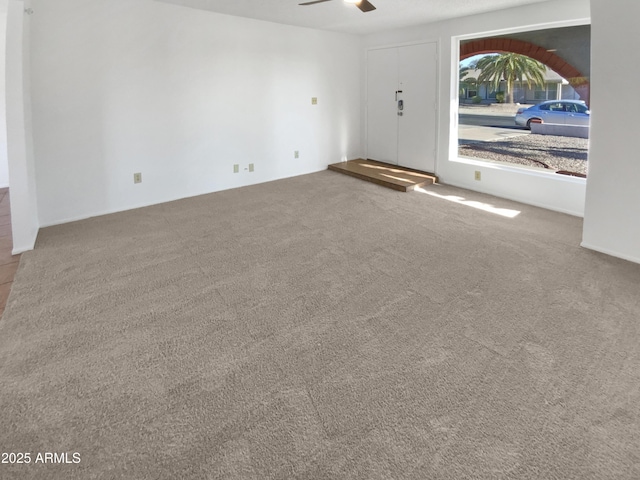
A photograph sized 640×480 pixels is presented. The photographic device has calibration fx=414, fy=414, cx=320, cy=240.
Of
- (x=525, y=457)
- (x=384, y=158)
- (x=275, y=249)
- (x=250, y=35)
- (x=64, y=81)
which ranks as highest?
(x=250, y=35)

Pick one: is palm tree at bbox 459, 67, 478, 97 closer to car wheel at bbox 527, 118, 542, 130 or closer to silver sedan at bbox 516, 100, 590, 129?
silver sedan at bbox 516, 100, 590, 129

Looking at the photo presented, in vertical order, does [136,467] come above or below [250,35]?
below

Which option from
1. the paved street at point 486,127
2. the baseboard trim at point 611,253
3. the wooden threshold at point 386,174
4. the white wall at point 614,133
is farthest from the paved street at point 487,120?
the baseboard trim at point 611,253

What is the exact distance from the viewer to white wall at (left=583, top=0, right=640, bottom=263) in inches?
126

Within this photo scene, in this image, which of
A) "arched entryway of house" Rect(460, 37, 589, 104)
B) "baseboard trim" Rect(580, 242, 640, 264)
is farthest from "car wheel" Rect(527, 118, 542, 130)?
"baseboard trim" Rect(580, 242, 640, 264)

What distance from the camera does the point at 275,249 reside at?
153 inches

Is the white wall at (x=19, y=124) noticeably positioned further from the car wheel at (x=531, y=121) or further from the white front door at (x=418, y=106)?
the car wheel at (x=531, y=121)

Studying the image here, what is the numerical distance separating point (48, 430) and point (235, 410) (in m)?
0.80

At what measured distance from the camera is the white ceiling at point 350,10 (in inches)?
187

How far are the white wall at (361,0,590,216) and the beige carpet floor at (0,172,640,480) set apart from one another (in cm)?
90

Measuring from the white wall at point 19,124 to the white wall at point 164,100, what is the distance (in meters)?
0.26

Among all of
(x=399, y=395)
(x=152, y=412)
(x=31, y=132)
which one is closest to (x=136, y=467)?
(x=152, y=412)

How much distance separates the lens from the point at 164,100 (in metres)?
5.29

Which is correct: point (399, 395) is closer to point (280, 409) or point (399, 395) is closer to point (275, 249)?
point (280, 409)
